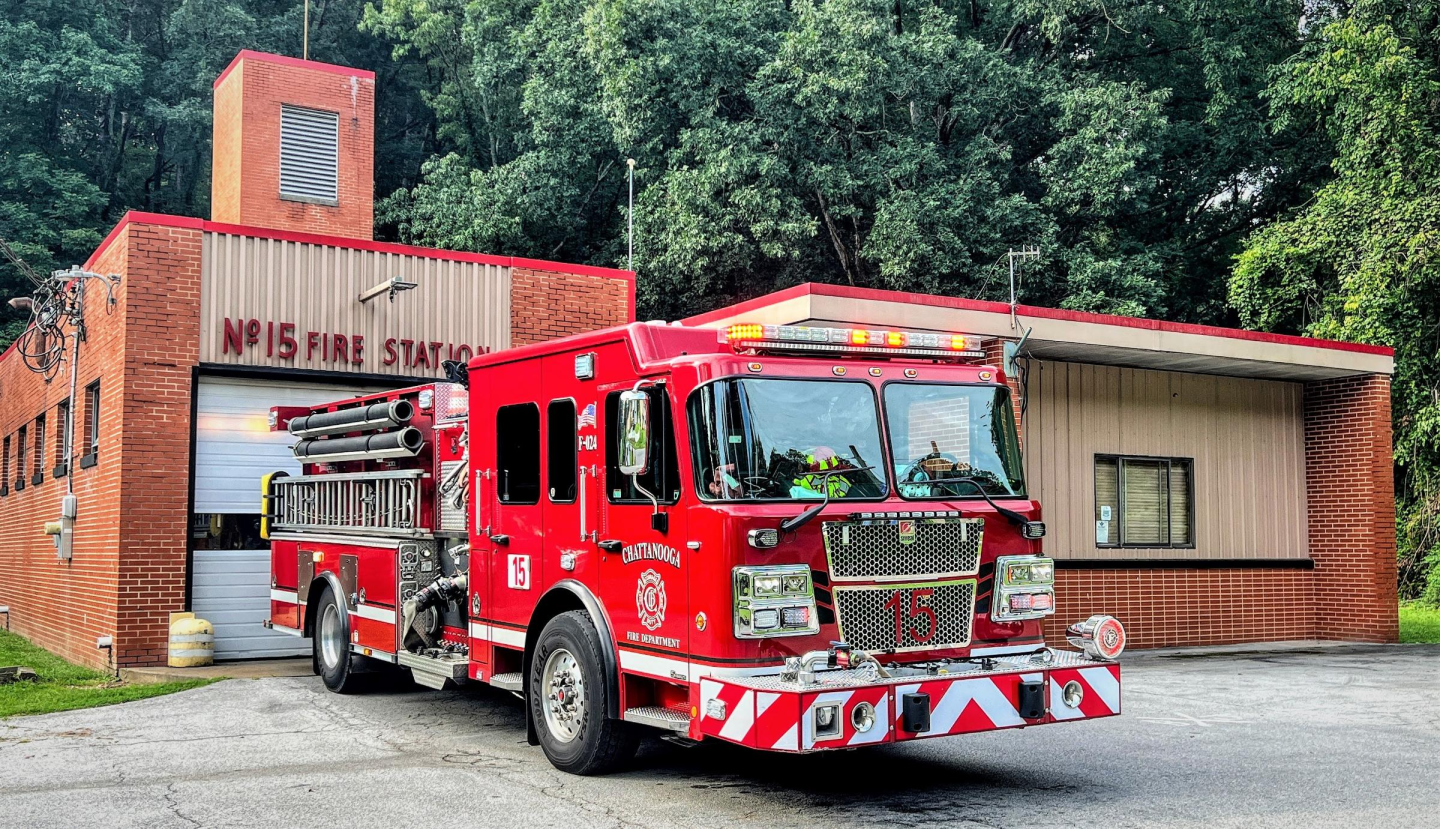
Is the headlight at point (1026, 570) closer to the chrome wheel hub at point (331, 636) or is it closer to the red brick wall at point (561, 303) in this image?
the chrome wheel hub at point (331, 636)

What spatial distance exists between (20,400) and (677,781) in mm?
17297

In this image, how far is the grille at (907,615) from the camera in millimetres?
6977

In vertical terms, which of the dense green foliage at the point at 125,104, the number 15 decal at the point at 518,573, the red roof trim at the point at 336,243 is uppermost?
the dense green foliage at the point at 125,104

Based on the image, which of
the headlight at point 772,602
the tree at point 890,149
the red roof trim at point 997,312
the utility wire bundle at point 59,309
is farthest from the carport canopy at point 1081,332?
the tree at point 890,149

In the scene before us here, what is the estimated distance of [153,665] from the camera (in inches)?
516

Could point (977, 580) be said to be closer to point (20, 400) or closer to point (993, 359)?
point (993, 359)

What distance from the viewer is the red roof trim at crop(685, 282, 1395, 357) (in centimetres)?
1195

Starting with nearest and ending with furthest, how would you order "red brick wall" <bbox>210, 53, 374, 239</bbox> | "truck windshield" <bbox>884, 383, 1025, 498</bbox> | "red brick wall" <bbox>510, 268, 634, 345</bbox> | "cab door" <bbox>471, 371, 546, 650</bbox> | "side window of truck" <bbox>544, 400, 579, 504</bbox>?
"truck windshield" <bbox>884, 383, 1025, 498</bbox>, "side window of truck" <bbox>544, 400, 579, 504</bbox>, "cab door" <bbox>471, 371, 546, 650</bbox>, "red brick wall" <bbox>510, 268, 634, 345</bbox>, "red brick wall" <bbox>210, 53, 374, 239</bbox>

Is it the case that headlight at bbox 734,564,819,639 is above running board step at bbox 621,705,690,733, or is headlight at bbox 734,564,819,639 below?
above

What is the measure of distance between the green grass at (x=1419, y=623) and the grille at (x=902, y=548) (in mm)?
12331

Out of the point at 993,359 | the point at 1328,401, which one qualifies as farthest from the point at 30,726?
the point at 1328,401

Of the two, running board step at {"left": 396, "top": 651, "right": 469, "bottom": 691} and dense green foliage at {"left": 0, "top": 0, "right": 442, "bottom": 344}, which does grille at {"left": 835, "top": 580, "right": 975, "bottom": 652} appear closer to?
running board step at {"left": 396, "top": 651, "right": 469, "bottom": 691}

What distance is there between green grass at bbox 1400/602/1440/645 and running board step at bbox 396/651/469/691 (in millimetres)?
13213

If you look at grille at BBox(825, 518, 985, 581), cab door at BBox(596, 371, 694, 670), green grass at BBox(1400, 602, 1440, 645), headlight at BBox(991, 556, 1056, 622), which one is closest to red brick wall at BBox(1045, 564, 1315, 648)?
green grass at BBox(1400, 602, 1440, 645)
